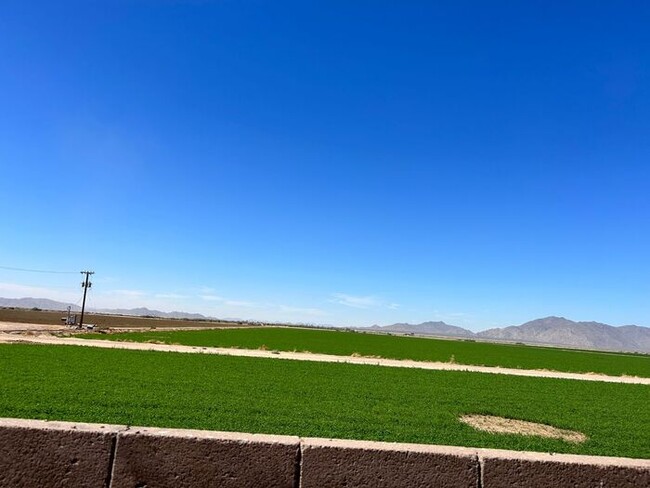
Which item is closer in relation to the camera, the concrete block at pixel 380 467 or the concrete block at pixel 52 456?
the concrete block at pixel 52 456

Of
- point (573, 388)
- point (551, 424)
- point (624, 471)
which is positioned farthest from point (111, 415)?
point (573, 388)

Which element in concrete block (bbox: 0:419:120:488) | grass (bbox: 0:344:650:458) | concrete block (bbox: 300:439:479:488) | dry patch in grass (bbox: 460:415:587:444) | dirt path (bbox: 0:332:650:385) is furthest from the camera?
dirt path (bbox: 0:332:650:385)

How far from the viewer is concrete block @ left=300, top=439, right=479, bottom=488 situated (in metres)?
4.90

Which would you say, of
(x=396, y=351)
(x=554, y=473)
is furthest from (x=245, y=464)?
(x=396, y=351)

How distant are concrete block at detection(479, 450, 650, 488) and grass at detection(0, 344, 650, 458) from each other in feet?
17.1

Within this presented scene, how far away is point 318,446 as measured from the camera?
16.3ft

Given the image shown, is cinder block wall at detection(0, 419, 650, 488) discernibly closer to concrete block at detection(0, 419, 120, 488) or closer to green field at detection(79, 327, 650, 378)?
concrete block at detection(0, 419, 120, 488)

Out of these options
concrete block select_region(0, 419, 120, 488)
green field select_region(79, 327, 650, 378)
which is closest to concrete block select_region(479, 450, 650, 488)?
concrete block select_region(0, 419, 120, 488)

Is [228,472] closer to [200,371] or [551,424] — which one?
[551,424]

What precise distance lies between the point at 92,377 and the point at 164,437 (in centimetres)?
1399

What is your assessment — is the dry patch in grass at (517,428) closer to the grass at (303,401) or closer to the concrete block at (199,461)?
the grass at (303,401)

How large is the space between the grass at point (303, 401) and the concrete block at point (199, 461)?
503 centimetres

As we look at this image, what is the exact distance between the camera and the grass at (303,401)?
10.5m

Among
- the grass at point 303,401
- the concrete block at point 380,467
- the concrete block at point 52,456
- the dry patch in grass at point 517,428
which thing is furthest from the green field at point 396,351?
the concrete block at point 380,467
